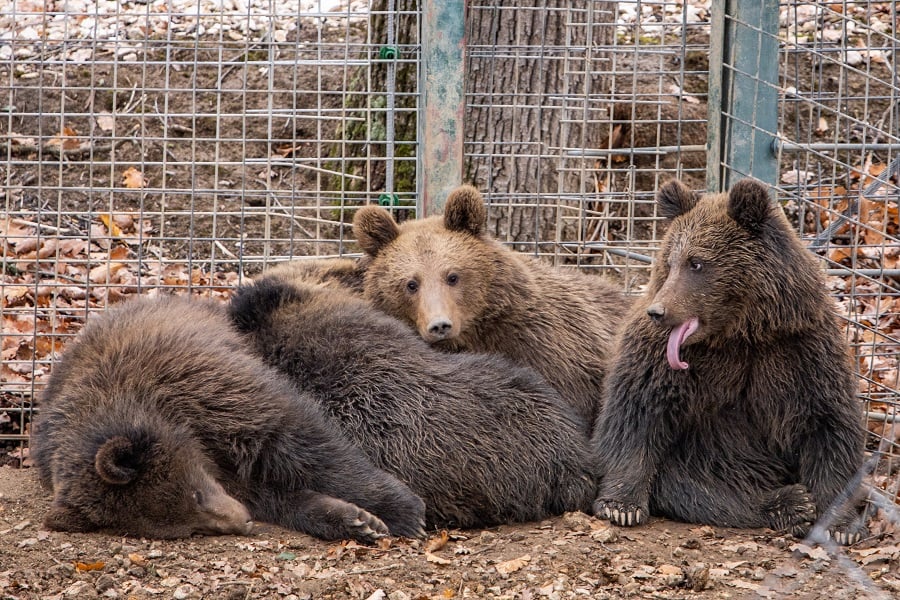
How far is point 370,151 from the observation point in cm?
798

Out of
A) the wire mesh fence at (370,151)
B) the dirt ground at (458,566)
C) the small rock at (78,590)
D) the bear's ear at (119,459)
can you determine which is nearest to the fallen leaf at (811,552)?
the dirt ground at (458,566)

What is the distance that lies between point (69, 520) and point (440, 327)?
7.31ft

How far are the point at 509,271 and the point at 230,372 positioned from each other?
6.55 ft

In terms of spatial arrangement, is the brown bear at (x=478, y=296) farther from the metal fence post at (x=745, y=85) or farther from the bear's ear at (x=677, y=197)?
the metal fence post at (x=745, y=85)

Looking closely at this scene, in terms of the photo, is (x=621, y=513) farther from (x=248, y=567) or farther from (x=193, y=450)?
(x=193, y=450)

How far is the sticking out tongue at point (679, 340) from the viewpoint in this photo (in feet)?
18.0

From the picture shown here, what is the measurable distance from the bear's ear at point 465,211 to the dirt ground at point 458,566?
203 cm

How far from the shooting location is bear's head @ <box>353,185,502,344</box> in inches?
255

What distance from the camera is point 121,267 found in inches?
348

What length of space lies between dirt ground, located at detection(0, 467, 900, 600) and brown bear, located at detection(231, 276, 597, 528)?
0.25 m

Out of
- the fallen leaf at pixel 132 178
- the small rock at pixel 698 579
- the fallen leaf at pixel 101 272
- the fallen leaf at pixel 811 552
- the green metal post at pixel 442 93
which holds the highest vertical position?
the green metal post at pixel 442 93

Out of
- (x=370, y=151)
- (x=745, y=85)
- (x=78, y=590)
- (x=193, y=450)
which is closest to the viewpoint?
(x=78, y=590)

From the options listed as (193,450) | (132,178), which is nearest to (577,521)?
(193,450)

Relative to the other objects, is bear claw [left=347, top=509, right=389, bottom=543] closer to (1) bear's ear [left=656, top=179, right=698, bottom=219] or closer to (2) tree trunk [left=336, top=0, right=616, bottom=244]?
(1) bear's ear [left=656, top=179, right=698, bottom=219]
